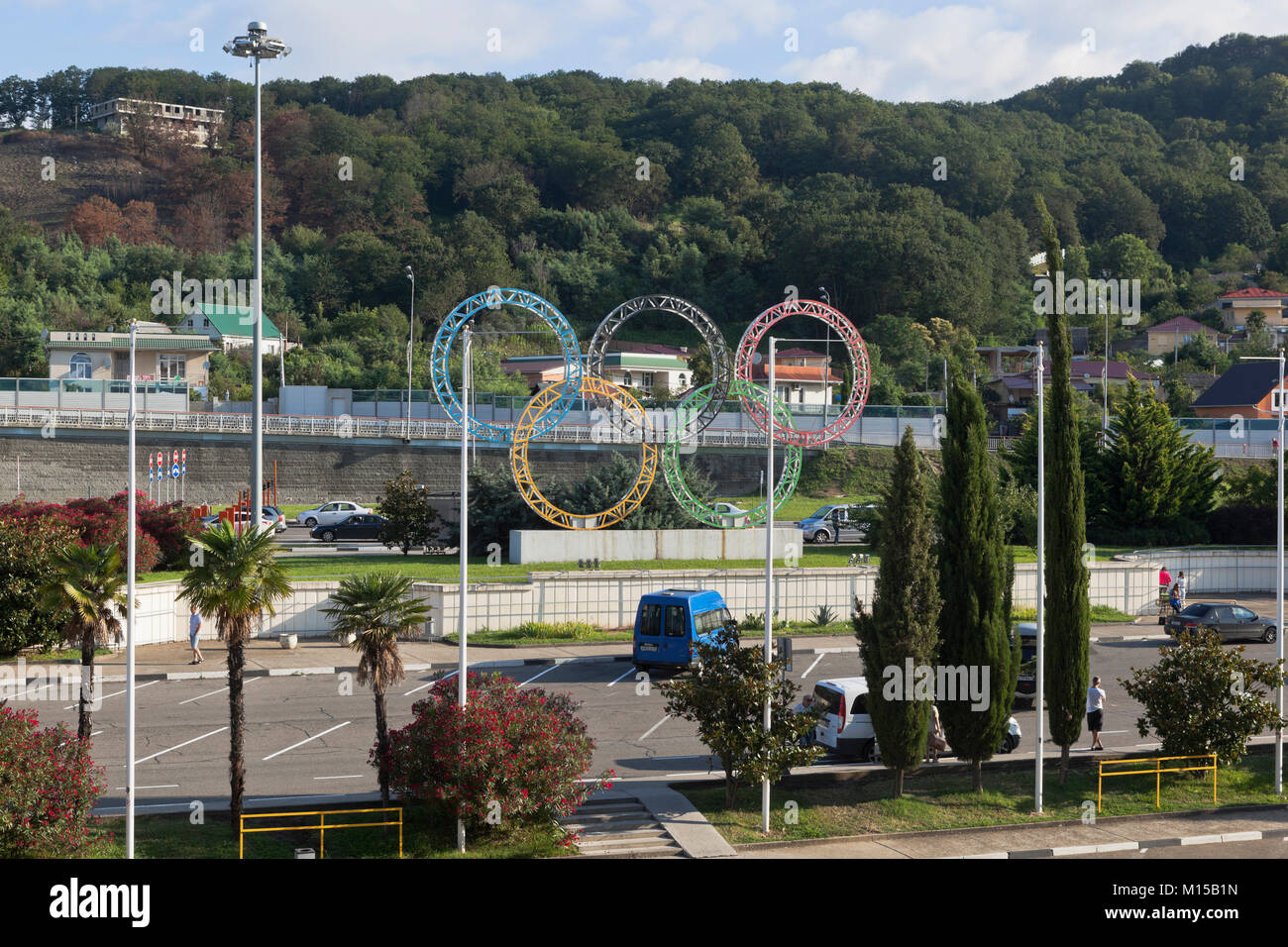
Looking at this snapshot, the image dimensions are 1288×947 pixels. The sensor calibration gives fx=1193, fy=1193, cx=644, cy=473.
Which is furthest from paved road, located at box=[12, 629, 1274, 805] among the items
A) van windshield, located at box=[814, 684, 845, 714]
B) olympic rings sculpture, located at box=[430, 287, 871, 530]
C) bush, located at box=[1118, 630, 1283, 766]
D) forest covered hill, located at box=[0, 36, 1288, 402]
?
forest covered hill, located at box=[0, 36, 1288, 402]

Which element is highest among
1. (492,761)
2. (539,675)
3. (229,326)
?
(229,326)

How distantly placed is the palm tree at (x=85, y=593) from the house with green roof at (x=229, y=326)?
82.5 meters

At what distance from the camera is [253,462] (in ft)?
77.0

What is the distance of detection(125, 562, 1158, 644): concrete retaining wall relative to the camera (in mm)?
32406

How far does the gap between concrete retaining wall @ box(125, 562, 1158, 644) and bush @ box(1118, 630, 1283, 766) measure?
11053mm

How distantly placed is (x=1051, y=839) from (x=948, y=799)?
1.81m

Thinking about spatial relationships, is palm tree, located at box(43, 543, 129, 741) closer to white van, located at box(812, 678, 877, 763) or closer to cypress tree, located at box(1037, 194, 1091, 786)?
white van, located at box(812, 678, 877, 763)

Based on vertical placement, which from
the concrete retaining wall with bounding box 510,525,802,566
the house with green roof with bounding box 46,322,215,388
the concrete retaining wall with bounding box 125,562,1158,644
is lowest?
the concrete retaining wall with bounding box 125,562,1158,644

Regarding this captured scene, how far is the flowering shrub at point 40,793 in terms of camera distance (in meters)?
14.7

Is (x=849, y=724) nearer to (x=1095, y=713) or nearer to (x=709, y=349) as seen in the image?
(x=1095, y=713)

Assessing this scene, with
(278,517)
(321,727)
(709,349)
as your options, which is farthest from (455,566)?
(278,517)

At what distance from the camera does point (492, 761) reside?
53.0 feet

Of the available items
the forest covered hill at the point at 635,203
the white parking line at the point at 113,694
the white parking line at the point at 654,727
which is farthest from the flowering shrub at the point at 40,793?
the forest covered hill at the point at 635,203

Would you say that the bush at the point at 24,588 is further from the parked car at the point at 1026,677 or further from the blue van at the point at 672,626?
the parked car at the point at 1026,677
